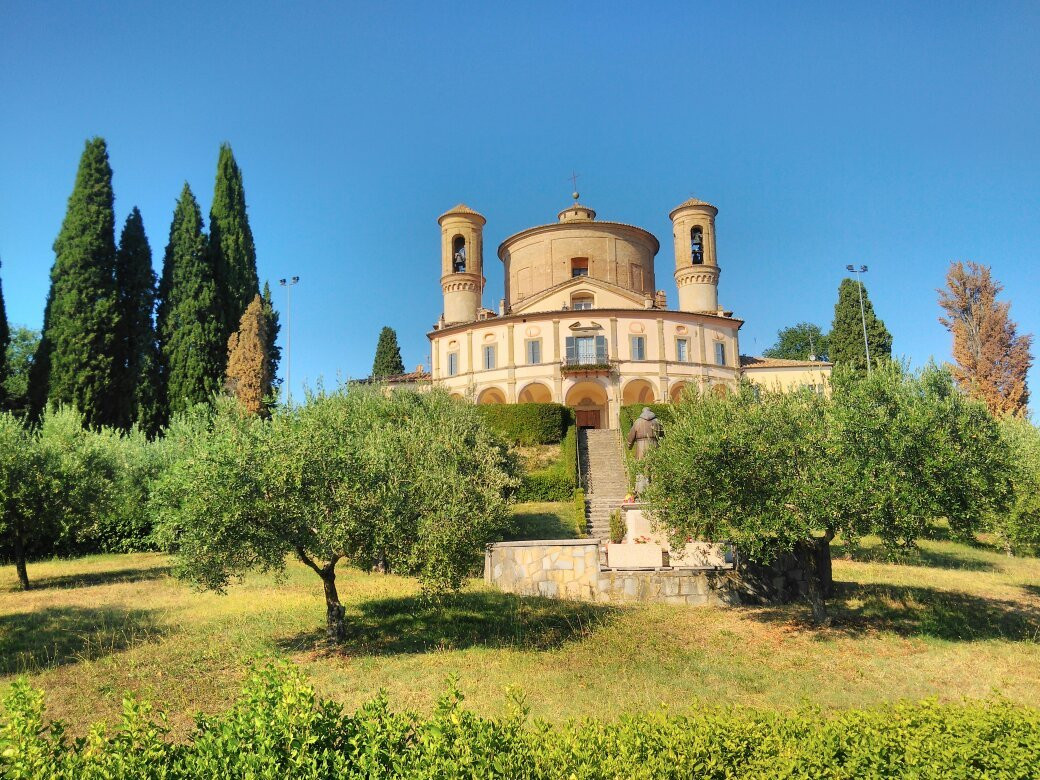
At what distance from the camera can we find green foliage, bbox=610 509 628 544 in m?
22.1

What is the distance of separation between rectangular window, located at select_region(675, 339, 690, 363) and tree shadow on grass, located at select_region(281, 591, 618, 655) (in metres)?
34.1

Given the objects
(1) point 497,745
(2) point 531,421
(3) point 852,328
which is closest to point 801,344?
(3) point 852,328

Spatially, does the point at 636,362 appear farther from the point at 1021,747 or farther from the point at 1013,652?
the point at 1021,747

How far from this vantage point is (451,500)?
45.9 feet

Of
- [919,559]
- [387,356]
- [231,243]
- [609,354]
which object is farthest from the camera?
[387,356]

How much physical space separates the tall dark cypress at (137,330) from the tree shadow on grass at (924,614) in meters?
33.3

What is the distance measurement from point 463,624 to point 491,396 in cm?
3553

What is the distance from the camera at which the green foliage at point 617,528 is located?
22062 millimetres

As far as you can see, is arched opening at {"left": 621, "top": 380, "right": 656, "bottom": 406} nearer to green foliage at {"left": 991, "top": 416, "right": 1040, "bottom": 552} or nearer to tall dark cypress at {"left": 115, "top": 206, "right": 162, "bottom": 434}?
green foliage at {"left": 991, "top": 416, "right": 1040, "bottom": 552}

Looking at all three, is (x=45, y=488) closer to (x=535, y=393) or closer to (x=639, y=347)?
(x=535, y=393)

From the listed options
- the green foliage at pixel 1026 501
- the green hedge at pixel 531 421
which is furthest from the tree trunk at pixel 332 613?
the green hedge at pixel 531 421

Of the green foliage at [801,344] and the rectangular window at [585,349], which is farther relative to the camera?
the green foliage at [801,344]

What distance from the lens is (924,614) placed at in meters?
14.9

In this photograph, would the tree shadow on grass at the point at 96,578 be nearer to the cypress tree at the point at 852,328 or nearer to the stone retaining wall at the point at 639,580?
the stone retaining wall at the point at 639,580
